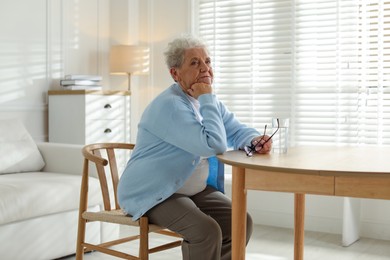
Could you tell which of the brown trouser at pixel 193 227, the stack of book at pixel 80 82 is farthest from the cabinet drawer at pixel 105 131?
the brown trouser at pixel 193 227

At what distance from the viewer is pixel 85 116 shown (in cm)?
458

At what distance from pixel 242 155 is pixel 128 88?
2.92m

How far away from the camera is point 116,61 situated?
504 centimetres

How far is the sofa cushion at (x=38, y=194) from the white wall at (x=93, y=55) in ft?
3.64

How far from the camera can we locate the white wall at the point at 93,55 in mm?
4473

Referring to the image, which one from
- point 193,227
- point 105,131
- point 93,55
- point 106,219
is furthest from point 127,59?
point 193,227

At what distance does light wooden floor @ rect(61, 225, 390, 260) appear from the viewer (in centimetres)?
374

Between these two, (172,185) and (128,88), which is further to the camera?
(128,88)

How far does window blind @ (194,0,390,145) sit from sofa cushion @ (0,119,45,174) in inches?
67.8

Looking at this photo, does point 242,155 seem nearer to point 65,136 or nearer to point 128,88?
point 65,136

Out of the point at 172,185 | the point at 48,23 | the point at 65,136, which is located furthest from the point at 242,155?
the point at 48,23

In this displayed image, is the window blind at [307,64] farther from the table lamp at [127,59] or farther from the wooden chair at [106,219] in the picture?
the wooden chair at [106,219]

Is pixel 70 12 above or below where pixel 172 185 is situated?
above

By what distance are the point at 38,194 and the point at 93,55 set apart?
2183mm
